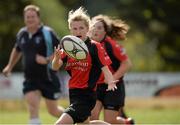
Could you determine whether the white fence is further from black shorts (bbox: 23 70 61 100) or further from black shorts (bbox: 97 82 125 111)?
black shorts (bbox: 97 82 125 111)

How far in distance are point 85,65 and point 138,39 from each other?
3869cm

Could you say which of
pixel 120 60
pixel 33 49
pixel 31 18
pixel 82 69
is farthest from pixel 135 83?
pixel 82 69

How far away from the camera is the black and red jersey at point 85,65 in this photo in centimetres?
898

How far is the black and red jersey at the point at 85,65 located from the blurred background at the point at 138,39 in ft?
39.4

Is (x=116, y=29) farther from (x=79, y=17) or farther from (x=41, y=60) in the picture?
(x=79, y=17)

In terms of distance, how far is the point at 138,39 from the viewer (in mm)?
47500

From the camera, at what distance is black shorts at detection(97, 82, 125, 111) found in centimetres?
1048

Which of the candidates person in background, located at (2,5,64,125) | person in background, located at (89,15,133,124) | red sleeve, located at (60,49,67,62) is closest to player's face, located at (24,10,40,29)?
person in background, located at (2,5,64,125)

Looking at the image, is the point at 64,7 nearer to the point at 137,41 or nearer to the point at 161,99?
the point at 137,41

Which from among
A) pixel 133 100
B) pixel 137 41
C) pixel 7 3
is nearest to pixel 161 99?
pixel 133 100

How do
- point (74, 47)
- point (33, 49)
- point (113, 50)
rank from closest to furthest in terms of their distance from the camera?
point (74, 47) < point (113, 50) < point (33, 49)

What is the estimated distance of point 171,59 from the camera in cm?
4103

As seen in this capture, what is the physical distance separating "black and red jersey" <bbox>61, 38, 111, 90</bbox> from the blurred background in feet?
39.4

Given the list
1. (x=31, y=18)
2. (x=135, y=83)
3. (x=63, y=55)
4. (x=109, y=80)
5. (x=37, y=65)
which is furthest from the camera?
(x=135, y=83)
